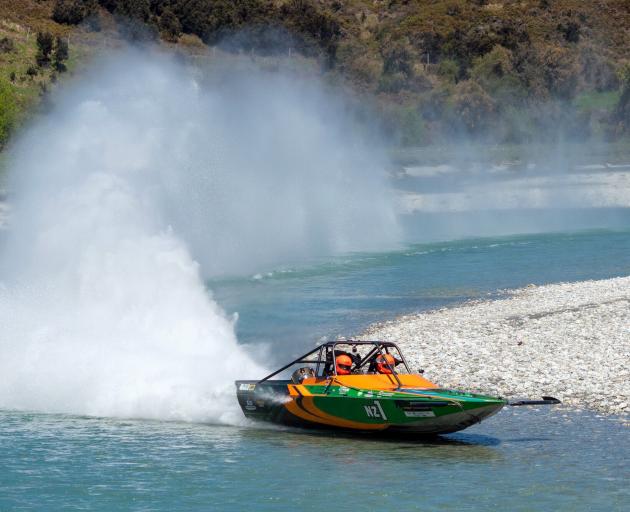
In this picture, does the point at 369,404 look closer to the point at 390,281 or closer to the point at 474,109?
the point at 390,281

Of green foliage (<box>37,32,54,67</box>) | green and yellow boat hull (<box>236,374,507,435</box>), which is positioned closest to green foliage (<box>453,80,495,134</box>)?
green foliage (<box>37,32,54,67</box>)

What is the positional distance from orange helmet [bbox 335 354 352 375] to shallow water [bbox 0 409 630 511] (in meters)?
1.12

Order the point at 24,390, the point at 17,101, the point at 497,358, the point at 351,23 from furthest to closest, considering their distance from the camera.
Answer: the point at 351,23 < the point at 17,101 < the point at 497,358 < the point at 24,390

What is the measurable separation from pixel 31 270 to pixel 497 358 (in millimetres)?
15999

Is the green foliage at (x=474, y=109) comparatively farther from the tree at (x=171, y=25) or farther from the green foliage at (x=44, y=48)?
the green foliage at (x=44, y=48)

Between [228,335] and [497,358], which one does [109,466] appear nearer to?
[228,335]

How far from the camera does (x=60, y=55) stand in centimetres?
8681

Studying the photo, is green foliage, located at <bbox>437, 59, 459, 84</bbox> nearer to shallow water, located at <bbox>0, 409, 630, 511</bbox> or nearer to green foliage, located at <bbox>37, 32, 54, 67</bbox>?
green foliage, located at <bbox>37, 32, 54, 67</bbox>

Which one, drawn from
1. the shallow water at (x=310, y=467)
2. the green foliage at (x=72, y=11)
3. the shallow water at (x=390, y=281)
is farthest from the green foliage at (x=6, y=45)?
the shallow water at (x=310, y=467)

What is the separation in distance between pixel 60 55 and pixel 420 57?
4129 cm

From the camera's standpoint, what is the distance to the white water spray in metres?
23.7

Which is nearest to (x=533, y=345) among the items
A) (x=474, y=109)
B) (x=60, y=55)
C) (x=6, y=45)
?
(x=60, y=55)

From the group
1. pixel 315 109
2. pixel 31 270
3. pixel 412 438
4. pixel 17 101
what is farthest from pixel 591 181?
pixel 412 438

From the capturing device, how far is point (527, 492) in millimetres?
16938
